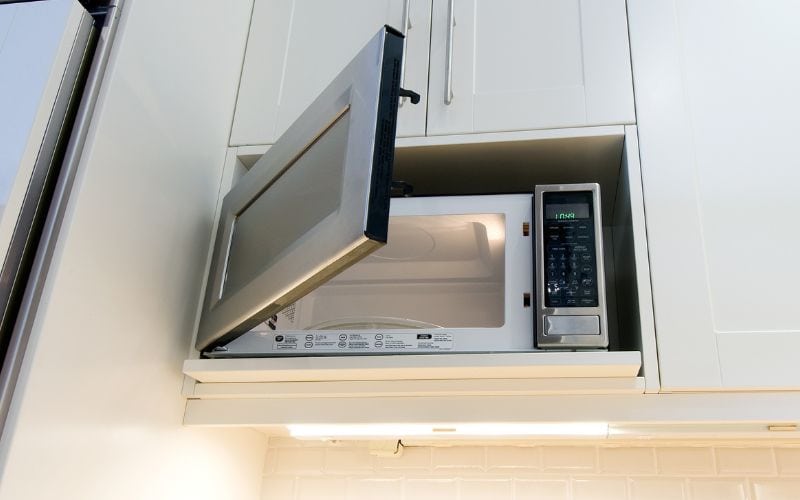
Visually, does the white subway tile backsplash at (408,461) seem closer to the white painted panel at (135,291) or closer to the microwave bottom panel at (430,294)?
the white painted panel at (135,291)

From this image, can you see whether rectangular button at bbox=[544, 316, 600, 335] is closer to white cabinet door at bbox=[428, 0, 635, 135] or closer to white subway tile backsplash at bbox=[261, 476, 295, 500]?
white cabinet door at bbox=[428, 0, 635, 135]

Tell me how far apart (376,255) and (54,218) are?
1.74 feet

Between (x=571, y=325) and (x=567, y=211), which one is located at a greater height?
(x=567, y=211)

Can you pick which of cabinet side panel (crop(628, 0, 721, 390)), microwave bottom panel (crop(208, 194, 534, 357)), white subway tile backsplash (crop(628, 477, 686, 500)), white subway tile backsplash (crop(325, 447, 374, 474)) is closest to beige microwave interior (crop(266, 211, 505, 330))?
microwave bottom panel (crop(208, 194, 534, 357))

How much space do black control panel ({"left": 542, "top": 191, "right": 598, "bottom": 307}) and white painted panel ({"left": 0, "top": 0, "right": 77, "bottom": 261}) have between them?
0.72 m

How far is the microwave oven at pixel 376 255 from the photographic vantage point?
93 cm

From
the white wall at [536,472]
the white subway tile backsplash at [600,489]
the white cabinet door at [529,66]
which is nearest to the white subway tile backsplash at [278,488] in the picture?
the white wall at [536,472]

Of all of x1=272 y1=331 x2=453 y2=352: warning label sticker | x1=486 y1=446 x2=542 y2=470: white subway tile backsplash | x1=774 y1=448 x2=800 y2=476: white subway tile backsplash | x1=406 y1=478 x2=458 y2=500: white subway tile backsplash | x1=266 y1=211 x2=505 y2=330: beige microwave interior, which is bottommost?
x1=406 y1=478 x2=458 y2=500: white subway tile backsplash

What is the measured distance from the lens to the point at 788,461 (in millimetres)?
1373

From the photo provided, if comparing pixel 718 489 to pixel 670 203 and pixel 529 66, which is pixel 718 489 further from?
pixel 529 66

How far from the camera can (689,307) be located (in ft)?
3.62

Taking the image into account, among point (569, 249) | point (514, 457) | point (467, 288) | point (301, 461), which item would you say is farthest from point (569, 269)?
point (301, 461)

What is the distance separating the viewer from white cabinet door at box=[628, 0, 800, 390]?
Result: 1.07 meters

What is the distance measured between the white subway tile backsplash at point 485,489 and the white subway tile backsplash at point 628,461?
0.60 feet
